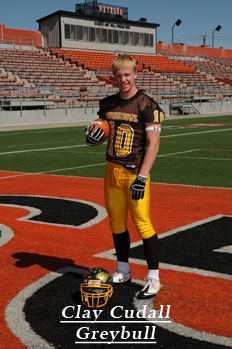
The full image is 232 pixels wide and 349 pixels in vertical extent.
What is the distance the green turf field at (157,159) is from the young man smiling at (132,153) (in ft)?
16.4

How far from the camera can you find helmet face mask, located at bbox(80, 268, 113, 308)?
3.56 meters

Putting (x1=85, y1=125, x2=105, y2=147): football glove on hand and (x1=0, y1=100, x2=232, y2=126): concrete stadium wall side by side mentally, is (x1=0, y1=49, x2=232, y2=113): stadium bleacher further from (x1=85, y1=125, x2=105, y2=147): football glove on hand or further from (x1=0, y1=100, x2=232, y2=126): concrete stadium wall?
(x1=85, y1=125, x2=105, y2=147): football glove on hand

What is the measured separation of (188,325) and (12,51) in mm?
35970

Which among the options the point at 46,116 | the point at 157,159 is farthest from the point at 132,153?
the point at 46,116

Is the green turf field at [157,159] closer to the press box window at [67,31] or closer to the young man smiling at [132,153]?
the young man smiling at [132,153]

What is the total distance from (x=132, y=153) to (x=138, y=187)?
0.34 metres

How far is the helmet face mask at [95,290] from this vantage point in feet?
11.7

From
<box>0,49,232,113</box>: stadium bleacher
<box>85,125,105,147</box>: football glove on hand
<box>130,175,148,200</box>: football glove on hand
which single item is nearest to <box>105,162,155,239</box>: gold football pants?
<box>130,175,148,200</box>: football glove on hand

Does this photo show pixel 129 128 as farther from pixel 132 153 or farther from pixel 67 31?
pixel 67 31

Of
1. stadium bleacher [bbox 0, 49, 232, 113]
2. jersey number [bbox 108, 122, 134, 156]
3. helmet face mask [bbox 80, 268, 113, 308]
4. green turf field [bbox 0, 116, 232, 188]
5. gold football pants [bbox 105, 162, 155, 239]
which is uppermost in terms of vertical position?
stadium bleacher [bbox 0, 49, 232, 113]

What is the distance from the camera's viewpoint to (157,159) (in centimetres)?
1245

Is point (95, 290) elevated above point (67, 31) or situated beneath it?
situated beneath

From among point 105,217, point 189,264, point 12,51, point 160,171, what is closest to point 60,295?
point 189,264

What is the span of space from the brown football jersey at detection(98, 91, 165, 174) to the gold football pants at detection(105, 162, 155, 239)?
0.08 m
